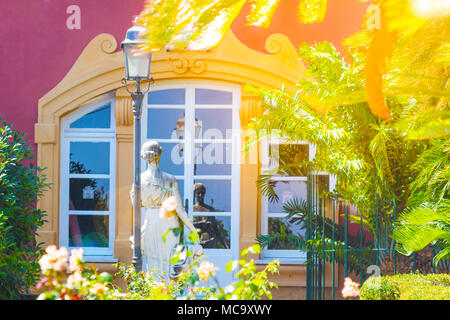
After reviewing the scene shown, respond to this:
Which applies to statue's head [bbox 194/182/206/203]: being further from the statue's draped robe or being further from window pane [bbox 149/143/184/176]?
the statue's draped robe

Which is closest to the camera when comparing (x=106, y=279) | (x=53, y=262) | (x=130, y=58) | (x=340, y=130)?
(x=53, y=262)

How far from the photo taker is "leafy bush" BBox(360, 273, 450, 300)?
3.44m

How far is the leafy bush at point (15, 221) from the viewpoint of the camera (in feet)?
18.6

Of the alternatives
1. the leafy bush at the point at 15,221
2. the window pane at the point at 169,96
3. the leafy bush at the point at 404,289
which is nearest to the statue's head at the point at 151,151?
the leafy bush at the point at 15,221

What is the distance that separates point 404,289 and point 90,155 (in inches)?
188

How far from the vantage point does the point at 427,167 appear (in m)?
5.00

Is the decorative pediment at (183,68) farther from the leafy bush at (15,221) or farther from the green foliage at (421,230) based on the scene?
the green foliage at (421,230)

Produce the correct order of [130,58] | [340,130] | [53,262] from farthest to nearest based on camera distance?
[340,130]
[130,58]
[53,262]

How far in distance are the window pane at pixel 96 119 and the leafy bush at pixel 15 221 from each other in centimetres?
156

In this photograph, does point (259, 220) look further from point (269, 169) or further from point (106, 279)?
point (106, 279)

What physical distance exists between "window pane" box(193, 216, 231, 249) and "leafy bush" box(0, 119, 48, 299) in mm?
2099

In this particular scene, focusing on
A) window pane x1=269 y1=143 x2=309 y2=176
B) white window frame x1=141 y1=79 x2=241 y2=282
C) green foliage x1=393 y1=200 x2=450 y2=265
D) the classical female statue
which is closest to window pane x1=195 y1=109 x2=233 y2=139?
white window frame x1=141 y1=79 x2=241 y2=282
